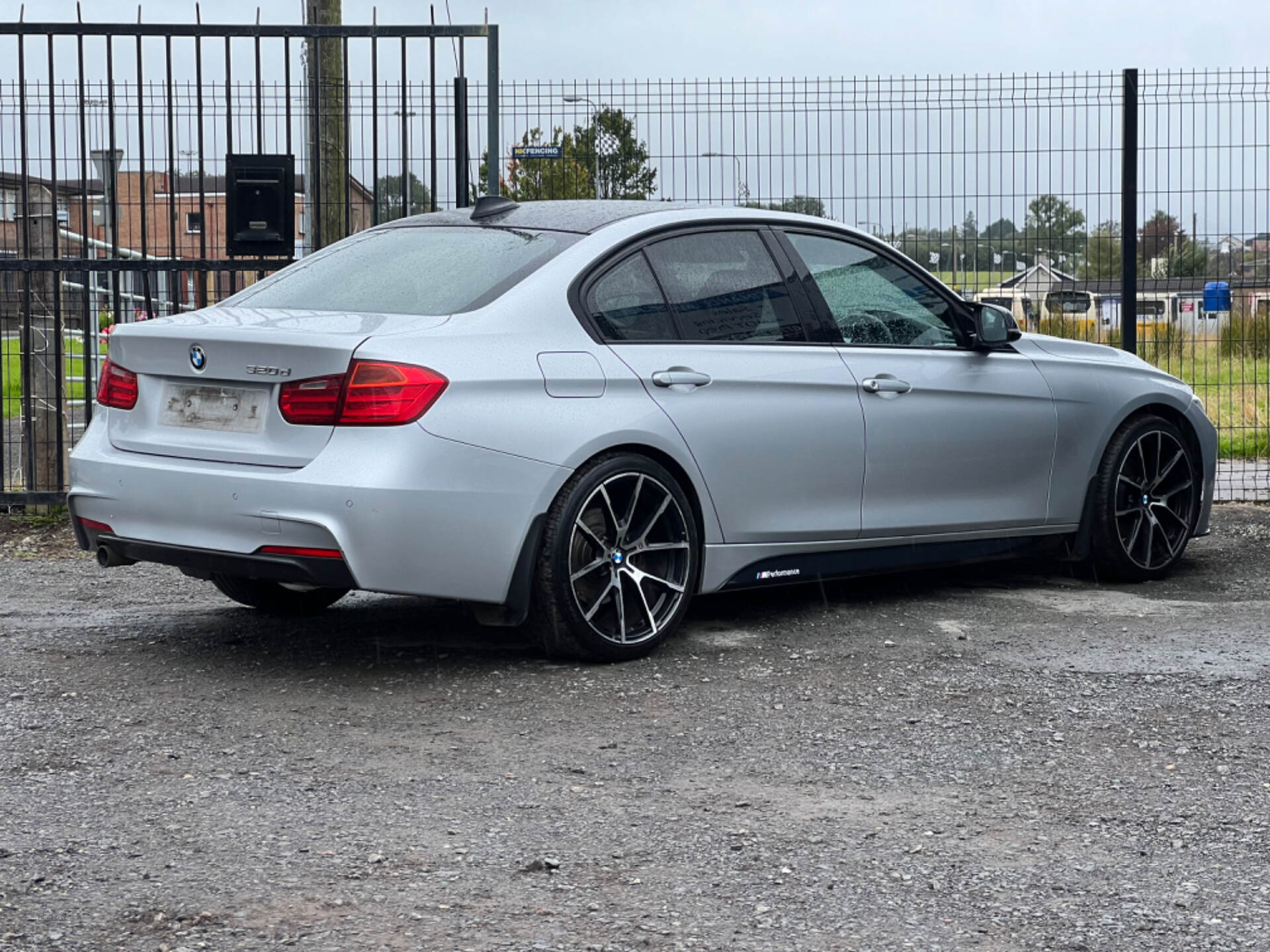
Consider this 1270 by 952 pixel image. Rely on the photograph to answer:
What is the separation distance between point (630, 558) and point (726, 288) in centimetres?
114

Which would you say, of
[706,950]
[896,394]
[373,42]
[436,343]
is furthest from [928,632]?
[373,42]

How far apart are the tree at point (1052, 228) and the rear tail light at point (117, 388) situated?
6.18 meters

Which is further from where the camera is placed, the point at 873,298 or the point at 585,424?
the point at 873,298

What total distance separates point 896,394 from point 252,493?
8.40 ft

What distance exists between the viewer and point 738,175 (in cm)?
1001

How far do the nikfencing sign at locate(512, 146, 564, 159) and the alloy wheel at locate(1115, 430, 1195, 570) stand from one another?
4.21 metres

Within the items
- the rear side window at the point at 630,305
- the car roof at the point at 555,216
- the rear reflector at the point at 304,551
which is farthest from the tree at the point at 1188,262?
the rear reflector at the point at 304,551

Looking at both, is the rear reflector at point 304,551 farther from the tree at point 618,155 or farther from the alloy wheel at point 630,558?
the tree at point 618,155

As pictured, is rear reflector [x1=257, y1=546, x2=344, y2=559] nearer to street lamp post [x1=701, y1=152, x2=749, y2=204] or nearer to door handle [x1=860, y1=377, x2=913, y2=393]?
door handle [x1=860, y1=377, x2=913, y2=393]

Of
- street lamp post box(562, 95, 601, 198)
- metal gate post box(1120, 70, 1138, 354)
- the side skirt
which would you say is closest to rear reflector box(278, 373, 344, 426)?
the side skirt

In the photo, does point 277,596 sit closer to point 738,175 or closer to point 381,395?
point 381,395

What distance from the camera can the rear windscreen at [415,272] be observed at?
17.9 feet

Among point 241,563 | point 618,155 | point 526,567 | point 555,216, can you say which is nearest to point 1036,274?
point 618,155

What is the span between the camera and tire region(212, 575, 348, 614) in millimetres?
6379
